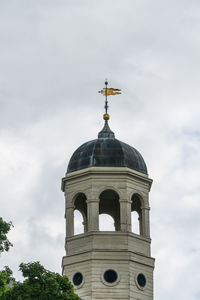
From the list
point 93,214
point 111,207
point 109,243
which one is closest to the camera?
point 109,243

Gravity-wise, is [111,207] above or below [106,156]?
below

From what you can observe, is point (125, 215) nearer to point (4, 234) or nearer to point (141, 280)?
point (141, 280)

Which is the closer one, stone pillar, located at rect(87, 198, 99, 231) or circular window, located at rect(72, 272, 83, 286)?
circular window, located at rect(72, 272, 83, 286)

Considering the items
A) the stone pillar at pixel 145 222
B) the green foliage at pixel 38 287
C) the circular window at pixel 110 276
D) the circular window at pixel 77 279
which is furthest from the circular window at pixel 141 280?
the green foliage at pixel 38 287

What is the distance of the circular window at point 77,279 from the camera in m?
73.3

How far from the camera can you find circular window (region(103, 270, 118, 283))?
72.8 meters

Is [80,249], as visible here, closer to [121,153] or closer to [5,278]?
[121,153]

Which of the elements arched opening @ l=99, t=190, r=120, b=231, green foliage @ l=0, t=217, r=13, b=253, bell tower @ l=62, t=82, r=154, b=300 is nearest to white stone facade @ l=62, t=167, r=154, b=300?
bell tower @ l=62, t=82, r=154, b=300

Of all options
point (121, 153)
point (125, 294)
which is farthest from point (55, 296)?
point (121, 153)

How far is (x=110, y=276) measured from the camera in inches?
2869

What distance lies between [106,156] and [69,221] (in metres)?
4.72

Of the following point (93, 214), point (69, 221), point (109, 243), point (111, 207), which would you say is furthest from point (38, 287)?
point (111, 207)

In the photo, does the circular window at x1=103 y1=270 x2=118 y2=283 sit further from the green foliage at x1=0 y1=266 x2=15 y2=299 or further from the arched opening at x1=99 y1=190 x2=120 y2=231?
the green foliage at x1=0 y1=266 x2=15 y2=299

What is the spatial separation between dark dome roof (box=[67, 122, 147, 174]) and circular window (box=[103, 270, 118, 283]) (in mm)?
7023
